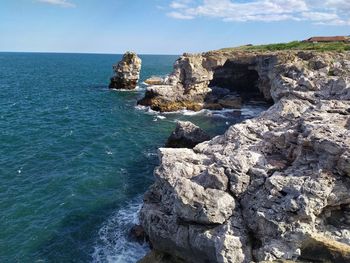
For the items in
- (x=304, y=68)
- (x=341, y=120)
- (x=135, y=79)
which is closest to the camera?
(x=341, y=120)

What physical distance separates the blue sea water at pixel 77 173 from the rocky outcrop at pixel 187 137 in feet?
10.8

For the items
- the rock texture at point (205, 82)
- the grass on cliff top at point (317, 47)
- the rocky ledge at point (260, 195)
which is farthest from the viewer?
the grass on cliff top at point (317, 47)

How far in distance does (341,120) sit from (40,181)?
2687cm

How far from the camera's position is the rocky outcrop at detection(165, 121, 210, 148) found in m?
40.2

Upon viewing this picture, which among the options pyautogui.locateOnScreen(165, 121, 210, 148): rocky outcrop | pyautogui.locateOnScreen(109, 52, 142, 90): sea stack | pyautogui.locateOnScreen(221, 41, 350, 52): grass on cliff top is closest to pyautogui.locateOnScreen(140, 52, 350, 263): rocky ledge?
pyautogui.locateOnScreen(165, 121, 210, 148): rocky outcrop

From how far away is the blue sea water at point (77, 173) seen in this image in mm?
25906

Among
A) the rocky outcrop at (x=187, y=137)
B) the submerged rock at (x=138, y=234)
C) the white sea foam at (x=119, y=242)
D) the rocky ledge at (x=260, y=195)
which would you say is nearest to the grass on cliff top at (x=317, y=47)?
the rocky outcrop at (x=187, y=137)

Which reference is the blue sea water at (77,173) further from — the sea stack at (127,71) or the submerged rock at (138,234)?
the sea stack at (127,71)

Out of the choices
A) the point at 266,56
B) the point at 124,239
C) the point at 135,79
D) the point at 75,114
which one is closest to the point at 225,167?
the point at 124,239

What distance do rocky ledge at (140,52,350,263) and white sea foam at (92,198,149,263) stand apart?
325cm

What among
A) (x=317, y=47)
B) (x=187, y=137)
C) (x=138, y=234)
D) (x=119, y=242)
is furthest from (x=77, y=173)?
(x=317, y=47)

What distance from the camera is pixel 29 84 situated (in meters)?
102

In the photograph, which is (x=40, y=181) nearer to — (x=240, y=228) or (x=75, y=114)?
(x=240, y=228)

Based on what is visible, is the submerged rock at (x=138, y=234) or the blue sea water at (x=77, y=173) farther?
the blue sea water at (x=77, y=173)
